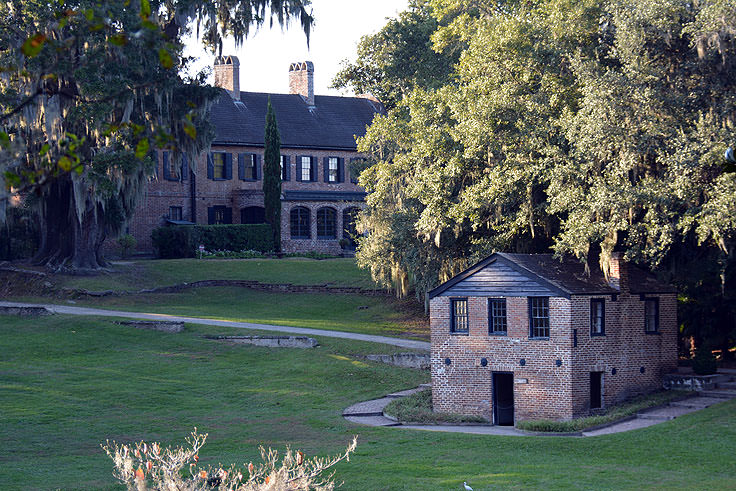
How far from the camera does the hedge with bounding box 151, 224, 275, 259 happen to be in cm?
4694

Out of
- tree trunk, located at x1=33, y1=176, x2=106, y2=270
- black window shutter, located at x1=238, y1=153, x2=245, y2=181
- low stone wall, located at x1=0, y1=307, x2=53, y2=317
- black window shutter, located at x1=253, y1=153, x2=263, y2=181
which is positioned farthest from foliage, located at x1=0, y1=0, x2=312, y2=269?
black window shutter, located at x1=253, y1=153, x2=263, y2=181

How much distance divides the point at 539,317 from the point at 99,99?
14.3 metres

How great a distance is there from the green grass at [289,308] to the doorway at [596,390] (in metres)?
10.1

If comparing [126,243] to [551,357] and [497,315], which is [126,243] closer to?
[497,315]

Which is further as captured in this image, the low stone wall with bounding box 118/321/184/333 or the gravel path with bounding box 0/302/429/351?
the gravel path with bounding box 0/302/429/351

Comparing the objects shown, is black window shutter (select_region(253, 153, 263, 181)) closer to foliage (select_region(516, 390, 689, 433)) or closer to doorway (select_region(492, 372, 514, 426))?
doorway (select_region(492, 372, 514, 426))

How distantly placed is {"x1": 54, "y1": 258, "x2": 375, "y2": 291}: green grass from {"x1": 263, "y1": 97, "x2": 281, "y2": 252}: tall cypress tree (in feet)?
14.3

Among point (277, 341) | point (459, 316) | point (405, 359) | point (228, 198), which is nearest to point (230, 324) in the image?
point (277, 341)

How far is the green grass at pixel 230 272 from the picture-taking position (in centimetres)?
3878

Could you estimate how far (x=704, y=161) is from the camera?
21.2 m

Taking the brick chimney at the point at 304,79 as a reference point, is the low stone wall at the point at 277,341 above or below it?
below

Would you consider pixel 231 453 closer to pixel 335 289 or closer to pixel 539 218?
pixel 539 218

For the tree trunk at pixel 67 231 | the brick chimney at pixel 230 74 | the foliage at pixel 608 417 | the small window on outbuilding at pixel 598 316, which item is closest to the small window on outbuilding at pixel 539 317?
the small window on outbuilding at pixel 598 316

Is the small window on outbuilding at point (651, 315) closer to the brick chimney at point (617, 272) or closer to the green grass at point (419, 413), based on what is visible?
the brick chimney at point (617, 272)
